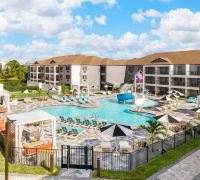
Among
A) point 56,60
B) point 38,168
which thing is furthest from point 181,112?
point 56,60

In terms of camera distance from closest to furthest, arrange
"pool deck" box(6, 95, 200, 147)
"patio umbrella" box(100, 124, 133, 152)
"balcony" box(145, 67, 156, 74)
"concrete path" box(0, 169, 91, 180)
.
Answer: "concrete path" box(0, 169, 91, 180) < "patio umbrella" box(100, 124, 133, 152) < "pool deck" box(6, 95, 200, 147) < "balcony" box(145, 67, 156, 74)

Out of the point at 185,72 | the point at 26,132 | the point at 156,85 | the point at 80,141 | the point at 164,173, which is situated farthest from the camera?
the point at 156,85

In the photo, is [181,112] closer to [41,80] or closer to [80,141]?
[80,141]

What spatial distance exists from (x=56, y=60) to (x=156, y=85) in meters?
35.3

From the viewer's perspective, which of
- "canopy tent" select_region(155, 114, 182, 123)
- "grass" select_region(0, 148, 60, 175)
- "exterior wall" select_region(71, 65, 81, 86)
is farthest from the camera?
"exterior wall" select_region(71, 65, 81, 86)

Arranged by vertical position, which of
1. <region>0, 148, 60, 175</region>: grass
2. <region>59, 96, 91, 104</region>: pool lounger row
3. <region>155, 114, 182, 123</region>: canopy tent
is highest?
<region>155, 114, 182, 123</region>: canopy tent

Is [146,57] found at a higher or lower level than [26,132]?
higher

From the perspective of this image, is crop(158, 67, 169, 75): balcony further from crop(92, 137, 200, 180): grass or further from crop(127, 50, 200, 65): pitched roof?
crop(92, 137, 200, 180): grass

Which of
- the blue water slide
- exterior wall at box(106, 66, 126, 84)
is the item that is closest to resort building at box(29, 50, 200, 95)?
exterior wall at box(106, 66, 126, 84)

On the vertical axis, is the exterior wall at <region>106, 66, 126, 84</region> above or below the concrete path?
above

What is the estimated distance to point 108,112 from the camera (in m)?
44.7

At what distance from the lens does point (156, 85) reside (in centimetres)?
6656

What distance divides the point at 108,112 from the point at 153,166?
85.3 ft

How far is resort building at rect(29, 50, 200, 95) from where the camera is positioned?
60.0 meters
